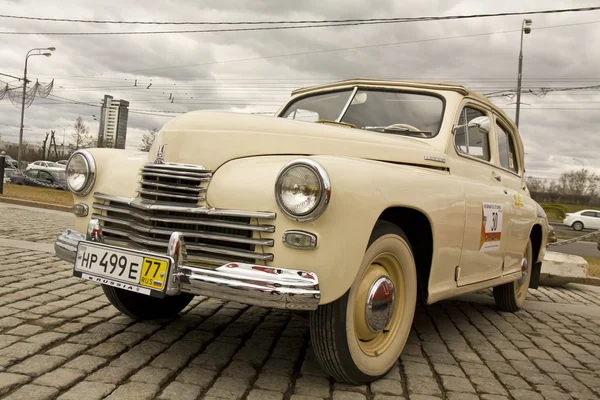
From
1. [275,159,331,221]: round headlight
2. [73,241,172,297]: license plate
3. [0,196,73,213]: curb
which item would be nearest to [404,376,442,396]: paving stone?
[275,159,331,221]: round headlight

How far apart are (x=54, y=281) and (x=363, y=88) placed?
311 cm

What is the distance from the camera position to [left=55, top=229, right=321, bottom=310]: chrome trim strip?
2.33m

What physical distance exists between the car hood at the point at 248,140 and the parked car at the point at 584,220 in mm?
32095

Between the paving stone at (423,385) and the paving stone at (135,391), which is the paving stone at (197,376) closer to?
the paving stone at (135,391)

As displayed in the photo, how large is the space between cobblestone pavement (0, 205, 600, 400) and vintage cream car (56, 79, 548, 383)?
0.24 metres

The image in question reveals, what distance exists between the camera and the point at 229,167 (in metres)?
2.80

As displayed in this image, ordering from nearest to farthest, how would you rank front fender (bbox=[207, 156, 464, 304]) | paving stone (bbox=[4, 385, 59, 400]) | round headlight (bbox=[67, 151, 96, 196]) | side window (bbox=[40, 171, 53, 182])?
paving stone (bbox=[4, 385, 59, 400]) < front fender (bbox=[207, 156, 464, 304]) < round headlight (bbox=[67, 151, 96, 196]) < side window (bbox=[40, 171, 53, 182])

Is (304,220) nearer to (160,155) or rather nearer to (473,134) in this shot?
(160,155)

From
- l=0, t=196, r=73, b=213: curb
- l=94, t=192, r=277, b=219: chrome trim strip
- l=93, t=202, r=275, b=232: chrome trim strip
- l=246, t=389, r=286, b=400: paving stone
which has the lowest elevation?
l=0, t=196, r=73, b=213: curb

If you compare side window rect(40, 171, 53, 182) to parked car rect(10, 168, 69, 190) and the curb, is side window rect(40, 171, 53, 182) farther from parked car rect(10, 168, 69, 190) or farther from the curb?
the curb

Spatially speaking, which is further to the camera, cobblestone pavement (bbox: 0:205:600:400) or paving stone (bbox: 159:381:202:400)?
cobblestone pavement (bbox: 0:205:600:400)

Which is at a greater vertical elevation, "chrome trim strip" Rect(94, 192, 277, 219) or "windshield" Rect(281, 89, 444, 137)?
"windshield" Rect(281, 89, 444, 137)

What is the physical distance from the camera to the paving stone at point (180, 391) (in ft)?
8.07

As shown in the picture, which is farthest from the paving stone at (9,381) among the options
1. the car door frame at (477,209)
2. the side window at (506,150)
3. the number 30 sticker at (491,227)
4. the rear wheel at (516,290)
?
the rear wheel at (516,290)
